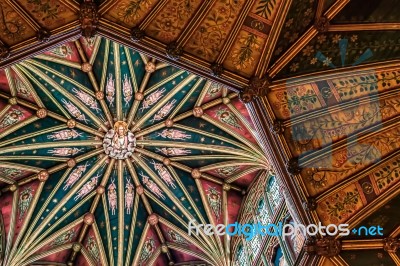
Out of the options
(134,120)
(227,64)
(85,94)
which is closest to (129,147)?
(134,120)

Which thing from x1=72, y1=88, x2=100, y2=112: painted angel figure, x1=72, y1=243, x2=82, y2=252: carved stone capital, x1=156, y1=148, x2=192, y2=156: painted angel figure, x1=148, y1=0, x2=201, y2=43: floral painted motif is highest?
x1=72, y1=88, x2=100, y2=112: painted angel figure

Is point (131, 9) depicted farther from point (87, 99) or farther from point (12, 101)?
point (87, 99)

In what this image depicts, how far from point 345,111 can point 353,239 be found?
10.7 feet

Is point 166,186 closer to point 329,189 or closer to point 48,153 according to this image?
point 48,153

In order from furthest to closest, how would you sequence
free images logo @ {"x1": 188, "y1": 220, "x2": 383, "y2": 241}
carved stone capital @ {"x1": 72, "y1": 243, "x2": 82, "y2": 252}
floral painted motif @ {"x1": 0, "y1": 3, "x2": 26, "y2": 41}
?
carved stone capital @ {"x1": 72, "y1": 243, "x2": 82, "y2": 252}, free images logo @ {"x1": 188, "y1": 220, "x2": 383, "y2": 241}, floral painted motif @ {"x1": 0, "y1": 3, "x2": 26, "y2": 41}

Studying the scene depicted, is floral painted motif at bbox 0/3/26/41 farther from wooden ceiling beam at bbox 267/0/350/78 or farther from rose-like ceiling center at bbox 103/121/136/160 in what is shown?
rose-like ceiling center at bbox 103/121/136/160

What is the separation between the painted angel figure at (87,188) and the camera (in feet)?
79.8

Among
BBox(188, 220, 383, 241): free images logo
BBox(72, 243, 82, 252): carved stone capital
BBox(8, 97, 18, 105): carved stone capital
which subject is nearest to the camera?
BBox(188, 220, 383, 241): free images logo

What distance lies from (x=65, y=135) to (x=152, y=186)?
4240 millimetres

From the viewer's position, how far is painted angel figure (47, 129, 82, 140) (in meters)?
23.1

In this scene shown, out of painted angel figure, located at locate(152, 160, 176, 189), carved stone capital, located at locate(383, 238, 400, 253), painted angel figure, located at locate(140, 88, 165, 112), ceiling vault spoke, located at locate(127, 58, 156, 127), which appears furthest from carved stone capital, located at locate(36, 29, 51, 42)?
painted angel figure, located at locate(152, 160, 176, 189)

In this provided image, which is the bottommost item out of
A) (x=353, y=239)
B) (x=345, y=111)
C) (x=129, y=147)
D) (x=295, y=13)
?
(x=353, y=239)

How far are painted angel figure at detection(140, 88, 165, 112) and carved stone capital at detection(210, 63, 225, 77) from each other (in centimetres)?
889

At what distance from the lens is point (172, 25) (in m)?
13.7
